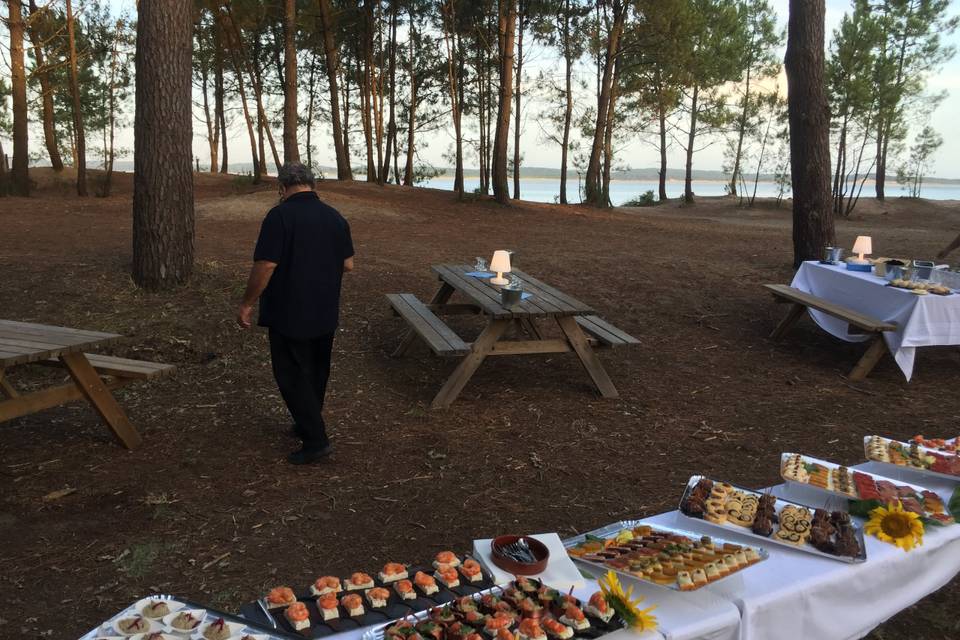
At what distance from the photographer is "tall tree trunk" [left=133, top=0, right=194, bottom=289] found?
21.9 ft

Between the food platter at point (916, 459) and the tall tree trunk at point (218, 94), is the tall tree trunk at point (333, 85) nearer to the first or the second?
the tall tree trunk at point (218, 94)

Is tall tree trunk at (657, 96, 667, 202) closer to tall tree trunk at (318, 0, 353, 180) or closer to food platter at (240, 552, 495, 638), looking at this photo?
tall tree trunk at (318, 0, 353, 180)

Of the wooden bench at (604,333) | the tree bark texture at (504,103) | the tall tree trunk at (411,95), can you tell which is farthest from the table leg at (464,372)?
the tall tree trunk at (411,95)

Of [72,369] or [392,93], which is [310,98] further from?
[72,369]

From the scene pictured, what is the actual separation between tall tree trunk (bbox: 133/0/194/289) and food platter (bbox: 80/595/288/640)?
563cm

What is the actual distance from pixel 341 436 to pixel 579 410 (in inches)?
64.9

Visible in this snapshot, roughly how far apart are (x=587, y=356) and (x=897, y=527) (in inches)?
129

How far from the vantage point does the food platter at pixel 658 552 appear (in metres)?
1.85

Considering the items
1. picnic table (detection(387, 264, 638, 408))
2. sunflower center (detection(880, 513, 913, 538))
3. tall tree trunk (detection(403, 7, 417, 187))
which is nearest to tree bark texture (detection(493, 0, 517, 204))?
tall tree trunk (detection(403, 7, 417, 187))

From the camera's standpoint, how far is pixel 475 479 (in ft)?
13.4

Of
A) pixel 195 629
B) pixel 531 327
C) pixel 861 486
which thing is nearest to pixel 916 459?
pixel 861 486

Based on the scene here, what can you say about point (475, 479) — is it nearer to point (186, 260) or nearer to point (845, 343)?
point (186, 260)

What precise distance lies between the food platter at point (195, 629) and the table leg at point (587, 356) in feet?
12.6

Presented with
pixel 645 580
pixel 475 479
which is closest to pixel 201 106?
pixel 475 479
